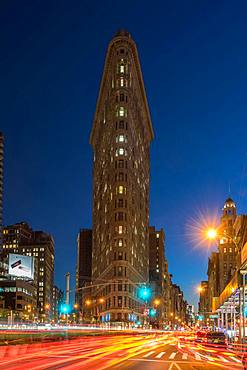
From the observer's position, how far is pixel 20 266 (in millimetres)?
166250

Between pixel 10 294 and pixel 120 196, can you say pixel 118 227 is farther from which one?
pixel 10 294

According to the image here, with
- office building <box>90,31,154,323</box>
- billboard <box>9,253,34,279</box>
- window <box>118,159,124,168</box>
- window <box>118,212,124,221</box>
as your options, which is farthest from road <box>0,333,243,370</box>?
billboard <box>9,253,34,279</box>

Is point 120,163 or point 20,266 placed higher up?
point 120,163

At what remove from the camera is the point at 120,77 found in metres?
156

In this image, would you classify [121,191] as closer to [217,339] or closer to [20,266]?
[20,266]

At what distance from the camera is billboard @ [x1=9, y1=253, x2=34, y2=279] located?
164625 millimetres

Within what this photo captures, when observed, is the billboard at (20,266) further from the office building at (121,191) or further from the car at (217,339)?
the car at (217,339)

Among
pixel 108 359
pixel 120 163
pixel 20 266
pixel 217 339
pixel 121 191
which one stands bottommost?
pixel 217 339

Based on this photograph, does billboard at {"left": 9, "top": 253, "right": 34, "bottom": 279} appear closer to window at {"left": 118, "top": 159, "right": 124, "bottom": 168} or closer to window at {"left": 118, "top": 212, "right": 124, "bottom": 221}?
window at {"left": 118, "top": 212, "right": 124, "bottom": 221}

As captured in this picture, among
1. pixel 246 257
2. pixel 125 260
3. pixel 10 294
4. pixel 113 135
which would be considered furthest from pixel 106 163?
pixel 246 257

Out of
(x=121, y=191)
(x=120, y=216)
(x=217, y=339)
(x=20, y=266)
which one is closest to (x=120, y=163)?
(x=121, y=191)

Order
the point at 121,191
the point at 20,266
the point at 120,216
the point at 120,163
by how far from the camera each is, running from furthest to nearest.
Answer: the point at 20,266 < the point at 120,163 < the point at 121,191 < the point at 120,216

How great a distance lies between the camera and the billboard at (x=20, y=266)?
165 metres

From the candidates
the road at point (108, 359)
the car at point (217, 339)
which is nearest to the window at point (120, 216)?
the car at point (217, 339)
